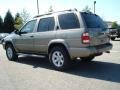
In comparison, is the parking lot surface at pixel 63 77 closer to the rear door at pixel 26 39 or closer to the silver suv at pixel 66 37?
the silver suv at pixel 66 37

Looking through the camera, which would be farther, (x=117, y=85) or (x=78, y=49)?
(x=78, y=49)

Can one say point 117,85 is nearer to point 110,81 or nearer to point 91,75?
point 110,81

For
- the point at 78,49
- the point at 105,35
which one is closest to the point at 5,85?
the point at 78,49

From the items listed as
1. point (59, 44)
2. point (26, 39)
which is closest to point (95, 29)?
point (59, 44)

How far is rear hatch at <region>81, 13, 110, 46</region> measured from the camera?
25.8 feet

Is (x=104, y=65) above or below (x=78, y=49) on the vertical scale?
below

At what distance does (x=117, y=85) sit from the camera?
635cm

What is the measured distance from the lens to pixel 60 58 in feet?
27.9

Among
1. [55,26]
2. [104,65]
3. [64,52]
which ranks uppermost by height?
[55,26]

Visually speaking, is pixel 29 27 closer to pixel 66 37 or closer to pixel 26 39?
pixel 26 39

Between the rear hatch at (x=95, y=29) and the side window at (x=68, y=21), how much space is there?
296mm

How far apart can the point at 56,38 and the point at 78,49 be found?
3.33 feet

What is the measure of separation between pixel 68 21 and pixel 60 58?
4.15ft

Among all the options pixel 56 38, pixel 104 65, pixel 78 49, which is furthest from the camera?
pixel 104 65
